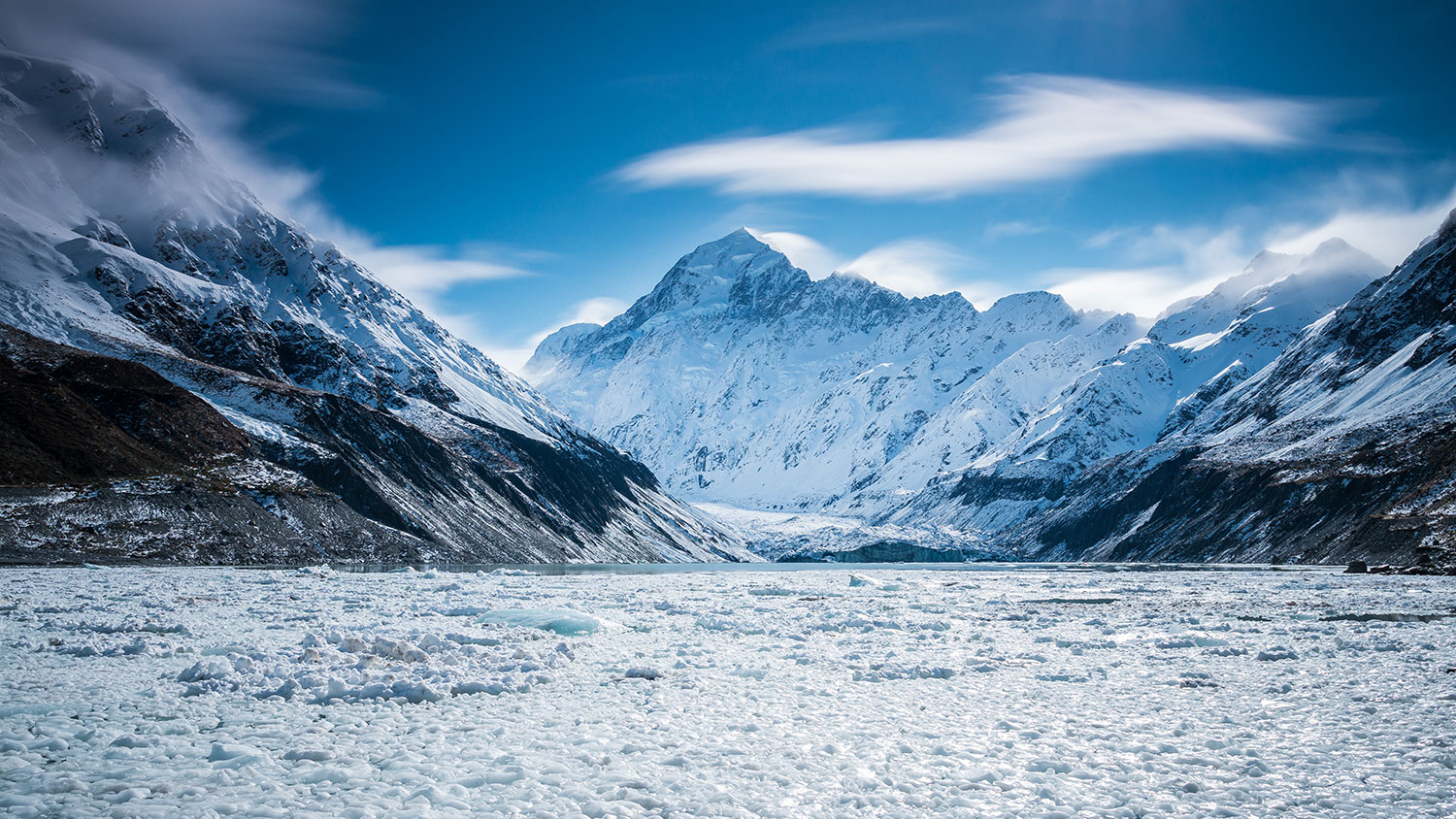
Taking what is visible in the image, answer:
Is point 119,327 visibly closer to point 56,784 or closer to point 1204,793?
point 56,784

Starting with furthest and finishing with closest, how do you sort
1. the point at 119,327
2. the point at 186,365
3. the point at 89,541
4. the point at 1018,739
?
the point at 119,327 < the point at 186,365 < the point at 89,541 < the point at 1018,739

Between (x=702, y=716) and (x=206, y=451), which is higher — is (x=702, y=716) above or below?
below

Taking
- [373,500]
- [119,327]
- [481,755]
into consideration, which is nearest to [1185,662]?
[481,755]

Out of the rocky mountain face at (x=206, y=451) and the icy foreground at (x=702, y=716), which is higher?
the rocky mountain face at (x=206, y=451)

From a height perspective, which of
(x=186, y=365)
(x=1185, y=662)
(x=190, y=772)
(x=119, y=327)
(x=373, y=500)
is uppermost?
(x=119, y=327)

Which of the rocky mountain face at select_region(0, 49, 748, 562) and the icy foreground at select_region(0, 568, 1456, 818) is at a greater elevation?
the rocky mountain face at select_region(0, 49, 748, 562)

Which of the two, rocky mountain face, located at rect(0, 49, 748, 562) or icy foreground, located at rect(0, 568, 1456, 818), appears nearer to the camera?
icy foreground, located at rect(0, 568, 1456, 818)

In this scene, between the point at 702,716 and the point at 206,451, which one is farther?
the point at 206,451

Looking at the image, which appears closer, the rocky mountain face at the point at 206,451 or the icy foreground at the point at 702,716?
the icy foreground at the point at 702,716
